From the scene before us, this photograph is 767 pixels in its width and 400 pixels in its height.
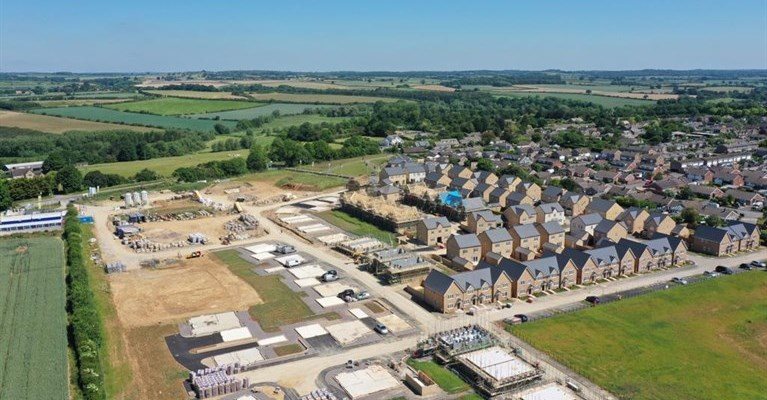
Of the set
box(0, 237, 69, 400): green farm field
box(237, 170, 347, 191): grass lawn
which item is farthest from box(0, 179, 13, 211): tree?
box(237, 170, 347, 191): grass lawn

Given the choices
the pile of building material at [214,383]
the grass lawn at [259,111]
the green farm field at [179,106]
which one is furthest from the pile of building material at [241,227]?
the green farm field at [179,106]

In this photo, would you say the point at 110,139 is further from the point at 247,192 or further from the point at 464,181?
the point at 464,181

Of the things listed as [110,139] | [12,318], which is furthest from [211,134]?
[12,318]

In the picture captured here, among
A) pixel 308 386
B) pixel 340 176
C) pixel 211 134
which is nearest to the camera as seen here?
pixel 308 386

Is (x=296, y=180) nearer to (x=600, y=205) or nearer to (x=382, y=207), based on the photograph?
(x=382, y=207)

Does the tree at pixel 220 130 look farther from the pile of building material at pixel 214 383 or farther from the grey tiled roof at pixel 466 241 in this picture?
the pile of building material at pixel 214 383

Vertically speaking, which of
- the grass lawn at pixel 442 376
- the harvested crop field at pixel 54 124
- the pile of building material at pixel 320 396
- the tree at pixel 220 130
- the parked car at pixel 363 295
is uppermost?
the harvested crop field at pixel 54 124

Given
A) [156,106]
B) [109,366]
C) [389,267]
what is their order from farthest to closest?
[156,106] < [389,267] < [109,366]
